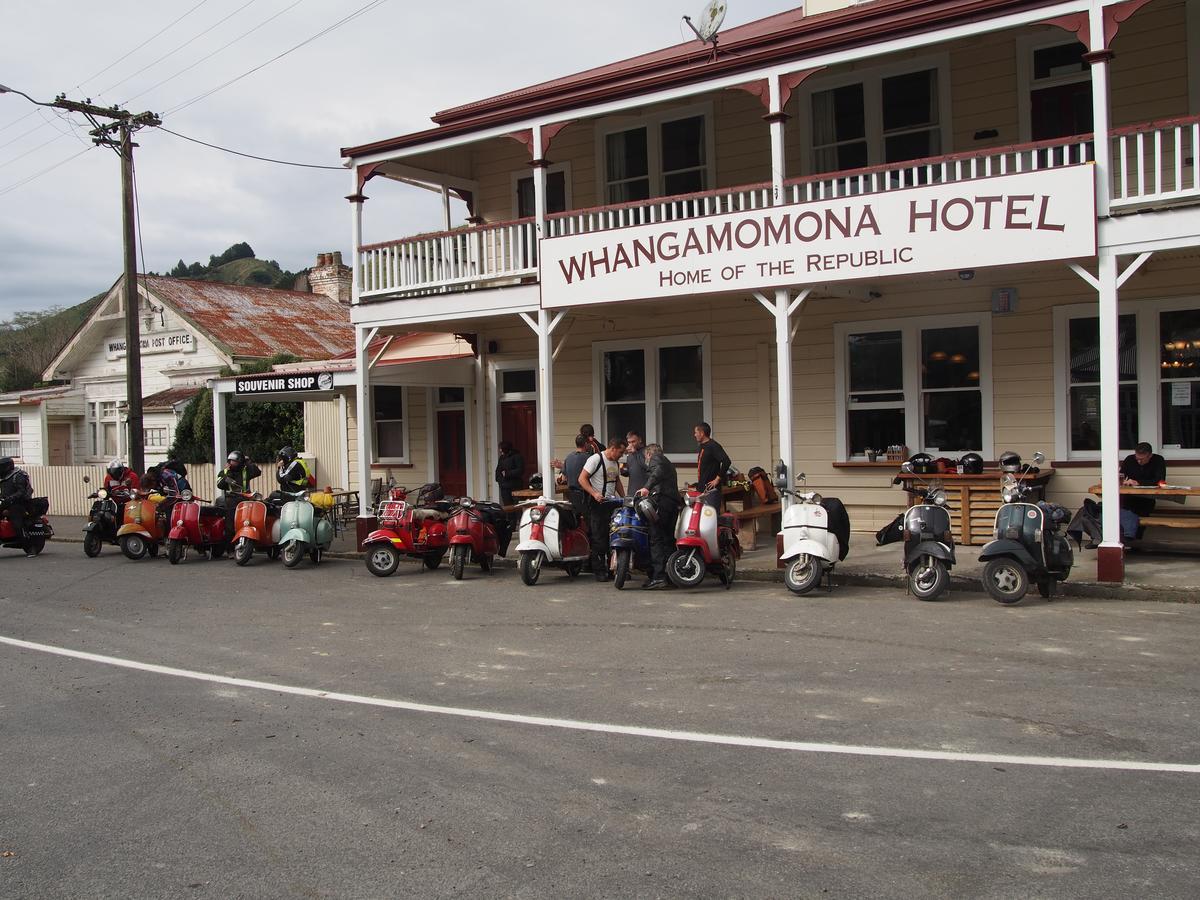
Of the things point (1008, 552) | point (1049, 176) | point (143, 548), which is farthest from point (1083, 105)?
point (143, 548)

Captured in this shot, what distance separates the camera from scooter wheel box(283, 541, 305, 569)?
48.6ft

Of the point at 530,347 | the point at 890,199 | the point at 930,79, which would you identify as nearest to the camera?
the point at 890,199

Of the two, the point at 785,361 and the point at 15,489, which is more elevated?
the point at 785,361

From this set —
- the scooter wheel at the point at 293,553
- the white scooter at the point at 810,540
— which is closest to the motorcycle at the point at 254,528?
the scooter wheel at the point at 293,553

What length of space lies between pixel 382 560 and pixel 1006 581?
7774 millimetres

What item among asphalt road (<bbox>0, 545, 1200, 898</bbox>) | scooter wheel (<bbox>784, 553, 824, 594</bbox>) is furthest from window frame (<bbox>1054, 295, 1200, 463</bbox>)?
scooter wheel (<bbox>784, 553, 824, 594</bbox>)

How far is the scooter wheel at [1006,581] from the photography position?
392 inches

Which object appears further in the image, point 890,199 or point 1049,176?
point 890,199

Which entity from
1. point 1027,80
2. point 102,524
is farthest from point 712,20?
point 102,524

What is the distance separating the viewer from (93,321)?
35.3 m

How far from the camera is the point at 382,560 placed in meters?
13.8

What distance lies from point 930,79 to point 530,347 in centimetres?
804

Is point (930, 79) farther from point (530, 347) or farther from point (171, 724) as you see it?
point (171, 724)

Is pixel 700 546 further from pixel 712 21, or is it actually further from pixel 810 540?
pixel 712 21
